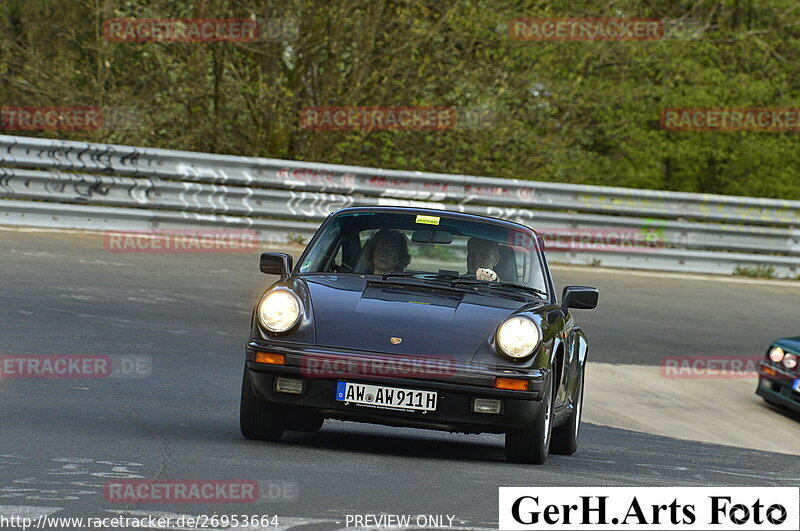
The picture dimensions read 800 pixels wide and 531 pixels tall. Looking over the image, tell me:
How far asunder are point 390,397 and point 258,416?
806mm

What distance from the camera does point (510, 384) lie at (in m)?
7.63

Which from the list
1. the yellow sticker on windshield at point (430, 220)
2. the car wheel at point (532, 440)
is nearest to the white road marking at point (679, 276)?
the yellow sticker on windshield at point (430, 220)

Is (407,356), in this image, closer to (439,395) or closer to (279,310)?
(439,395)

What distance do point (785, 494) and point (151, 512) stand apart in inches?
100

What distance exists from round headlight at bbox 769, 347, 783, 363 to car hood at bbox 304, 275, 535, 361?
7.11 meters

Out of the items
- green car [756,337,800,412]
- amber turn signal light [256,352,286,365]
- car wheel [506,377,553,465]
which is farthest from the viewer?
green car [756,337,800,412]

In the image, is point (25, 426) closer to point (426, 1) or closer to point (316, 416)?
point (316, 416)

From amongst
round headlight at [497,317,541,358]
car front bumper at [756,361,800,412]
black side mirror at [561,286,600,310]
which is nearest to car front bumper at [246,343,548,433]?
round headlight at [497,317,541,358]

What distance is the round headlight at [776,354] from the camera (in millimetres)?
14741

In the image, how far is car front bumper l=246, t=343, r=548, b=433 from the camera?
7.59m

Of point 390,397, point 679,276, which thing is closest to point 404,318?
point 390,397

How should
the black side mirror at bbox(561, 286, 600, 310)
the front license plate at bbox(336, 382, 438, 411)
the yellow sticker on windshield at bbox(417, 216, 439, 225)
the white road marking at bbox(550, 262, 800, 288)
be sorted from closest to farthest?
the front license plate at bbox(336, 382, 438, 411) → the yellow sticker on windshield at bbox(417, 216, 439, 225) → the black side mirror at bbox(561, 286, 600, 310) → the white road marking at bbox(550, 262, 800, 288)

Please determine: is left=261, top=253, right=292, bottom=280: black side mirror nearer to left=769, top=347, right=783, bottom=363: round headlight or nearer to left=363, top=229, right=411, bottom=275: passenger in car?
left=363, top=229, right=411, bottom=275: passenger in car

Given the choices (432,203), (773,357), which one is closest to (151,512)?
(773,357)
